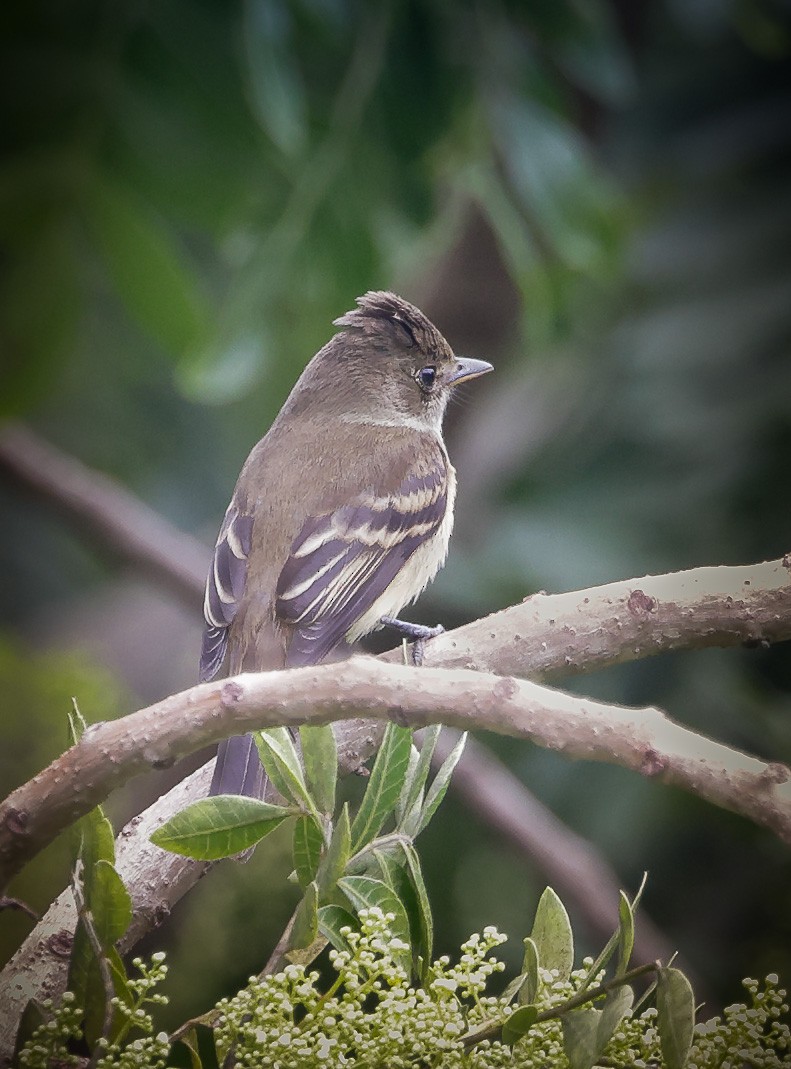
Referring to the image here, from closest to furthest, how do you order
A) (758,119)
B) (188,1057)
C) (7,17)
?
(188,1057)
(7,17)
(758,119)

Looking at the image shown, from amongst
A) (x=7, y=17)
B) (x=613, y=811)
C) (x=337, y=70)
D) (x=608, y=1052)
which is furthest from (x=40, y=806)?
(x=337, y=70)

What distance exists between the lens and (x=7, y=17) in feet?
5.36

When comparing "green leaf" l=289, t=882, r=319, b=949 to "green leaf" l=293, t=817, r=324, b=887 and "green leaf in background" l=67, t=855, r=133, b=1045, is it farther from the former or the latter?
"green leaf in background" l=67, t=855, r=133, b=1045

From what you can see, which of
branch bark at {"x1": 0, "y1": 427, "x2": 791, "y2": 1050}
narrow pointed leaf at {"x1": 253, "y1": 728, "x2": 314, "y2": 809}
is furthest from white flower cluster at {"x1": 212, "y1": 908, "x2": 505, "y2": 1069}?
branch bark at {"x1": 0, "y1": 427, "x2": 791, "y2": 1050}

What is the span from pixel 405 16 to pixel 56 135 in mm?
518

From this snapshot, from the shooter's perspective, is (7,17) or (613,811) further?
(613,811)

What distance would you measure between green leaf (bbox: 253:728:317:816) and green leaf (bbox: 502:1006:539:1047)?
23cm

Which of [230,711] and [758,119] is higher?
[758,119]

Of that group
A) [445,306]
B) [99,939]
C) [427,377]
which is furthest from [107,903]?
[445,306]

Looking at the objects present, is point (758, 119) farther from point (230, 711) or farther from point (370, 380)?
point (230, 711)

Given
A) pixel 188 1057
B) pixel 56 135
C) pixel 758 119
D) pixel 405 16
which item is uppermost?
pixel 405 16

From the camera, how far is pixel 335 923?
1.13m

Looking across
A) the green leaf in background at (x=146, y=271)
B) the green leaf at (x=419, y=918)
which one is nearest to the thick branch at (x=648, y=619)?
the green leaf at (x=419, y=918)

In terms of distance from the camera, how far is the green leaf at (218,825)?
112 cm
